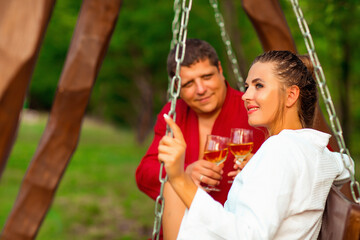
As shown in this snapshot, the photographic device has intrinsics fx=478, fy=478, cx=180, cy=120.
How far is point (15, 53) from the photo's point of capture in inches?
90.7

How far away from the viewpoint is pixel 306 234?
5.91 ft

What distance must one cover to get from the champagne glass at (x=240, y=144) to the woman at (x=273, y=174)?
64 centimetres

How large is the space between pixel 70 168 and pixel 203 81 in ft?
35.1

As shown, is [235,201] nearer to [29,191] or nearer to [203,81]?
[203,81]

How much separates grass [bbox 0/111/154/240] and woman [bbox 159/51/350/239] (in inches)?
202

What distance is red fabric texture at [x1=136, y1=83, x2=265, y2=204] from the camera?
293cm

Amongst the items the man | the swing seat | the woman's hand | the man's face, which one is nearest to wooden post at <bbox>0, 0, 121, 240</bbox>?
the man

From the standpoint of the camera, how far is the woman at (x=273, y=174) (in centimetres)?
164

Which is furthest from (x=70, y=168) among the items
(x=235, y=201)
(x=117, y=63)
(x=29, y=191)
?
(x=235, y=201)

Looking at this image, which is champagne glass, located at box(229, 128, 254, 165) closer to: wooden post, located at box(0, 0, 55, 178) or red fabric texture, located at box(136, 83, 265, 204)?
red fabric texture, located at box(136, 83, 265, 204)

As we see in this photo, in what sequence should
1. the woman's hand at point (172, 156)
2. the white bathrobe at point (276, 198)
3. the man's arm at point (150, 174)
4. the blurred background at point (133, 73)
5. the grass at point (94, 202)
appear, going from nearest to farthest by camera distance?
the white bathrobe at point (276, 198)
the woman's hand at point (172, 156)
the man's arm at point (150, 174)
the grass at point (94, 202)
the blurred background at point (133, 73)

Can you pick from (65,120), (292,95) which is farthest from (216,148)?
(65,120)

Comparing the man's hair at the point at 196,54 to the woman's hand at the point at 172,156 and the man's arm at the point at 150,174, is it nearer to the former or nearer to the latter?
the man's arm at the point at 150,174

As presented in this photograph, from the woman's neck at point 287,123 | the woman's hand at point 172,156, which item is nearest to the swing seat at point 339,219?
the woman's neck at point 287,123
